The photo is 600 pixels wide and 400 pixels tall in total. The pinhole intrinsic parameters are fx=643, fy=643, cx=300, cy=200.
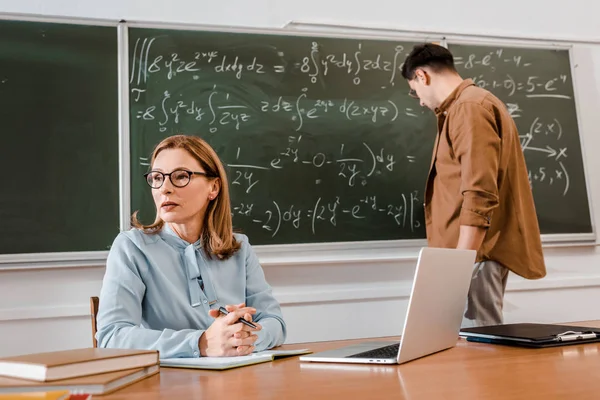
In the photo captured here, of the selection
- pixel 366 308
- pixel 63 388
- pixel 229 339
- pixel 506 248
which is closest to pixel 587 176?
pixel 506 248

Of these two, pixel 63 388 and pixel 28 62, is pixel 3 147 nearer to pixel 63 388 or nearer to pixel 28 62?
pixel 28 62

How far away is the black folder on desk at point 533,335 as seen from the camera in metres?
1.35

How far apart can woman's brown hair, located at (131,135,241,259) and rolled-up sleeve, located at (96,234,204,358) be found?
134 mm

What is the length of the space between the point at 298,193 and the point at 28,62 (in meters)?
1.28

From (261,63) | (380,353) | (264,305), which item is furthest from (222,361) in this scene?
(261,63)

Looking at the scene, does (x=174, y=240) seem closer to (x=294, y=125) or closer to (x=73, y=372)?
(x=73, y=372)

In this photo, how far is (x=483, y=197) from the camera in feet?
7.67

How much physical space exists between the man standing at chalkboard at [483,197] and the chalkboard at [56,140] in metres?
1.37

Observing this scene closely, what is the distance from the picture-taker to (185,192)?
1793 millimetres

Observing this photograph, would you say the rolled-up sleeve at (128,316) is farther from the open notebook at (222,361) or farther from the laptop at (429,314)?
the laptop at (429,314)

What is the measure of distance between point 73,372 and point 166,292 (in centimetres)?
67

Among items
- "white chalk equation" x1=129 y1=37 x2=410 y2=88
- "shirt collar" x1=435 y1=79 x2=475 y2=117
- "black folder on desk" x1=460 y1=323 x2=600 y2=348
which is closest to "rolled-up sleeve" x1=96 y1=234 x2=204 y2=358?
"black folder on desk" x1=460 y1=323 x2=600 y2=348

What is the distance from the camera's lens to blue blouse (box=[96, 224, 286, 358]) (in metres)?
1.52

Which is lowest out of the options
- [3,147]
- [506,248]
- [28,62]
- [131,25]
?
[506,248]
